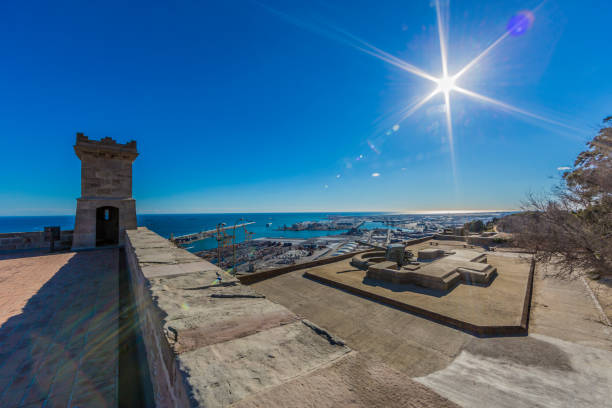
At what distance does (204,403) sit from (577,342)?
7.32 metres

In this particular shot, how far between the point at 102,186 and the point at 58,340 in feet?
36.4

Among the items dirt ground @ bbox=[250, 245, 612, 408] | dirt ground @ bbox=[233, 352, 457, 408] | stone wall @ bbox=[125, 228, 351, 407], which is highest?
stone wall @ bbox=[125, 228, 351, 407]

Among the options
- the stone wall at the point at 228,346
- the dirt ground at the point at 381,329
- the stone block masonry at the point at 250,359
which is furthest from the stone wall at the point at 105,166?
the stone block masonry at the point at 250,359

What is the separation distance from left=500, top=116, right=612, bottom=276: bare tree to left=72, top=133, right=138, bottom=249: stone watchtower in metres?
17.8

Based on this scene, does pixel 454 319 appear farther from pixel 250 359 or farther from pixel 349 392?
pixel 250 359

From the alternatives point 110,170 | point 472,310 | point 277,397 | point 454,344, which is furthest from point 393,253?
point 110,170

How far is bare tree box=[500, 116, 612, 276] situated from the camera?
22.7ft

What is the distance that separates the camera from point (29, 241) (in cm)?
1060

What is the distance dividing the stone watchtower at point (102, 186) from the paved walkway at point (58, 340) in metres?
5.04

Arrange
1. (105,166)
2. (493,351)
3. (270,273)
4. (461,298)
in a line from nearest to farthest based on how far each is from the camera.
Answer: (493,351) < (461,298) < (270,273) < (105,166)

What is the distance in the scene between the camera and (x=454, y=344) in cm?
464

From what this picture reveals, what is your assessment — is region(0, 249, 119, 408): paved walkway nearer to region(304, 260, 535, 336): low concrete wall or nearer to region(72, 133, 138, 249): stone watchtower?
region(72, 133, 138, 249): stone watchtower

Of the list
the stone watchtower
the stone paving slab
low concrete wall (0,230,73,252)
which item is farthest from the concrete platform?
low concrete wall (0,230,73,252)

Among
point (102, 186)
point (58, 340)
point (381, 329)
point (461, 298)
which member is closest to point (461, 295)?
point (461, 298)
